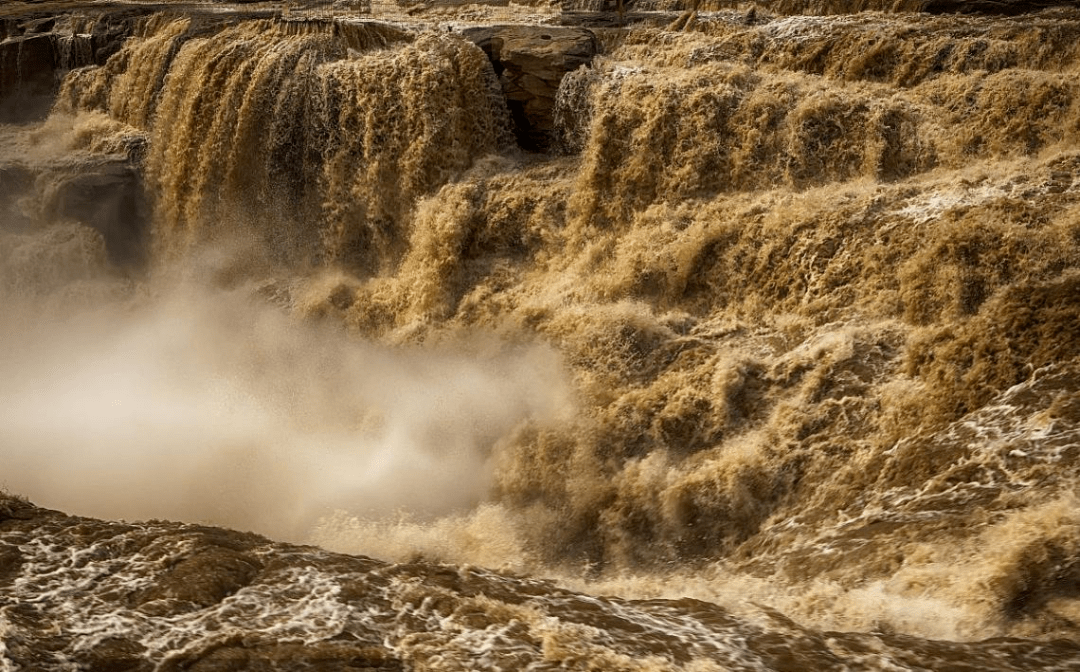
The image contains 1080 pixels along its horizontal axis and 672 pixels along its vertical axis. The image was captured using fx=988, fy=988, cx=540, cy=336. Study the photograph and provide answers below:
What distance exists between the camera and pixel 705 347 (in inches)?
307

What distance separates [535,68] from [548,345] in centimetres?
343

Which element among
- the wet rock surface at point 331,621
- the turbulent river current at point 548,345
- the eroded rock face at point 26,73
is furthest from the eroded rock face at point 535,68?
the eroded rock face at point 26,73

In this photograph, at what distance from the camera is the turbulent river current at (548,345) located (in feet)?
16.3

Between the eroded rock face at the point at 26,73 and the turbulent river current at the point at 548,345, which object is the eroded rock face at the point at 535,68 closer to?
the turbulent river current at the point at 548,345

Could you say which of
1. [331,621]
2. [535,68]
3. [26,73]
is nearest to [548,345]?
[535,68]

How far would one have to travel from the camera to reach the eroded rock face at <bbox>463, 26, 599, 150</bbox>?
10242 mm

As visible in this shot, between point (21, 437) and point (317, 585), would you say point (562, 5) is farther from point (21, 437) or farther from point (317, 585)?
point (317, 585)

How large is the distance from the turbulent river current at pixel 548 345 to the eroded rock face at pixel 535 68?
76mm

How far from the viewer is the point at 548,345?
8.42 metres

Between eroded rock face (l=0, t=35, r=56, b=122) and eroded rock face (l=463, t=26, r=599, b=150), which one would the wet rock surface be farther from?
eroded rock face (l=0, t=35, r=56, b=122)

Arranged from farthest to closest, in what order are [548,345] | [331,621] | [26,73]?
[26,73]
[548,345]
[331,621]

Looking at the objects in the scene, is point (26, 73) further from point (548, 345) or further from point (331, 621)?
point (331, 621)

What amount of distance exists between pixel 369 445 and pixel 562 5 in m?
7.67

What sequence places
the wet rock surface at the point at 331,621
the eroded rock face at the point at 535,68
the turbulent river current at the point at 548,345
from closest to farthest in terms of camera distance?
the wet rock surface at the point at 331,621 < the turbulent river current at the point at 548,345 < the eroded rock face at the point at 535,68
